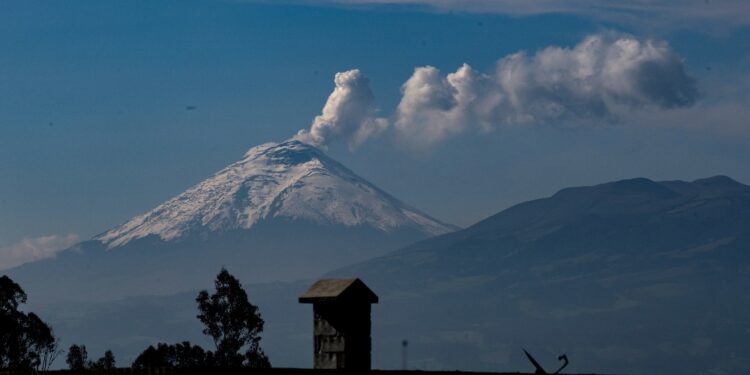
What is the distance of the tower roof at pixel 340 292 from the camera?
64.8ft

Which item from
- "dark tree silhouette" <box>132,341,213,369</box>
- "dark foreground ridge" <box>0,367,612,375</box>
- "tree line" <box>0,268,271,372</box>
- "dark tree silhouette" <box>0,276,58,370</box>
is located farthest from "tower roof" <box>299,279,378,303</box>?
"dark tree silhouette" <box>132,341,213,369</box>

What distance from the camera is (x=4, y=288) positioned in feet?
237

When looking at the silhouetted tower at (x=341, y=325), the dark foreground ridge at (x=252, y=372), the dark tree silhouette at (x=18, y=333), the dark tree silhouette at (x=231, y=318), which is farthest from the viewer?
the dark tree silhouette at (x=231, y=318)

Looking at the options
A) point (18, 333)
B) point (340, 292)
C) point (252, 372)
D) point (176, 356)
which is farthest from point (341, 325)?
point (176, 356)

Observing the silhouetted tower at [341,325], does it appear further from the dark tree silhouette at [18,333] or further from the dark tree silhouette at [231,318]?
the dark tree silhouette at [231,318]

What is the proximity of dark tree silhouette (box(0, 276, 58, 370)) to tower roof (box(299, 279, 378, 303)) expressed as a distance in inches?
2055

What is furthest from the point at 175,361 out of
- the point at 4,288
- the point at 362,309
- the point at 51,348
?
the point at 362,309

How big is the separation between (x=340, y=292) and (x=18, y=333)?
192ft

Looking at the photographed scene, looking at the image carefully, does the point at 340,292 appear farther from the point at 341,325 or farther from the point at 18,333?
the point at 18,333

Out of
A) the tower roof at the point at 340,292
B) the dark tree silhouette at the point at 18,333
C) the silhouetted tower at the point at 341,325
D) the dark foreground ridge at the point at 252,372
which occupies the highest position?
the dark tree silhouette at the point at 18,333

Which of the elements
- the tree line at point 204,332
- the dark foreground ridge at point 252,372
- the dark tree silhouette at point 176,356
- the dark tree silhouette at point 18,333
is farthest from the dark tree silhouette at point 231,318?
the dark foreground ridge at point 252,372

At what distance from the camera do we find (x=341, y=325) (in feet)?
65.1

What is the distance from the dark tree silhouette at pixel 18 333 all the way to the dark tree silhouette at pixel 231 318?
11027 mm

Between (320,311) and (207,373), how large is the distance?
9.96 feet
